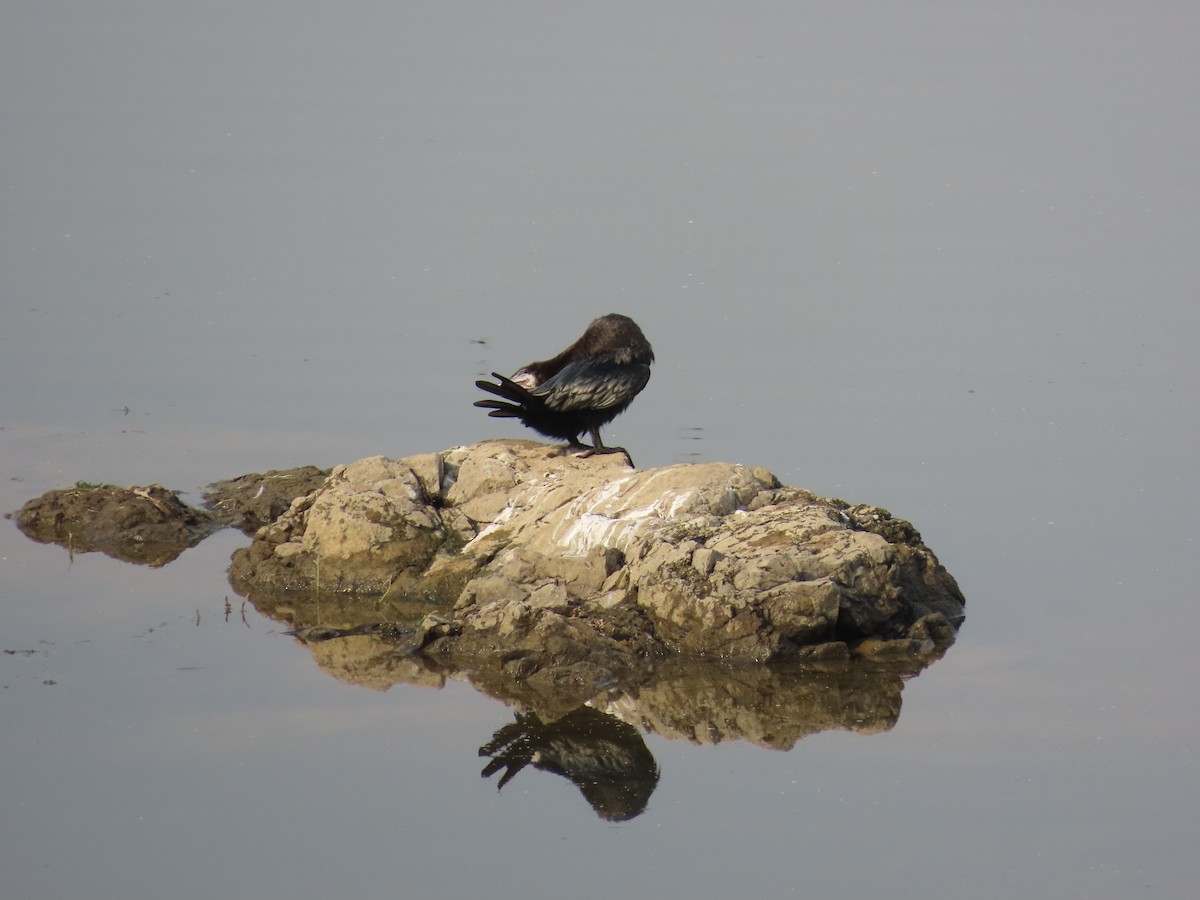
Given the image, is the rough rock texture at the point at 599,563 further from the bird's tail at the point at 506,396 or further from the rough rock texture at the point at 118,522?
the rough rock texture at the point at 118,522

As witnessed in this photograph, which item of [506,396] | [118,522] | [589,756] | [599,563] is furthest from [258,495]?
[589,756]

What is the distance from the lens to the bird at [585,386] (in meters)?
11.6

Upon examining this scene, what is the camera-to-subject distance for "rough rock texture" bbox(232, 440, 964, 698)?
10438mm

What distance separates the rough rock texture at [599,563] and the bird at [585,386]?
10.6 inches

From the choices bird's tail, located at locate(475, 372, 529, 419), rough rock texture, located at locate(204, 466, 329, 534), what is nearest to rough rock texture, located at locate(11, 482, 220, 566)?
rough rock texture, located at locate(204, 466, 329, 534)

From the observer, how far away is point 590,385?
1162 centimetres

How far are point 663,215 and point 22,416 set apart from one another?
722 centimetres

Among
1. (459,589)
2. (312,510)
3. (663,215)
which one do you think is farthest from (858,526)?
(663,215)

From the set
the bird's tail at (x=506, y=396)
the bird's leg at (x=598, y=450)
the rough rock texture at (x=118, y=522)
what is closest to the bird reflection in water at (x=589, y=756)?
the bird's tail at (x=506, y=396)

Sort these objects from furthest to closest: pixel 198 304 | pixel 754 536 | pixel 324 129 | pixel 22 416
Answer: pixel 324 129
pixel 198 304
pixel 22 416
pixel 754 536

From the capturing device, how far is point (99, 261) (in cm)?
1805

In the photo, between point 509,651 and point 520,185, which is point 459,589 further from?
point 520,185

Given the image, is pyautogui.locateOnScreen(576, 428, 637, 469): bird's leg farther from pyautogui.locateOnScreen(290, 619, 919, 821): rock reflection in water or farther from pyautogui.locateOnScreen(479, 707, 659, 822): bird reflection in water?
pyautogui.locateOnScreen(479, 707, 659, 822): bird reflection in water

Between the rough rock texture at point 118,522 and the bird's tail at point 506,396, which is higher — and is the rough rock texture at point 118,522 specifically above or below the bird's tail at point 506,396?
below
